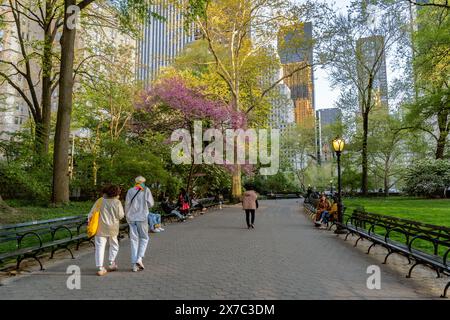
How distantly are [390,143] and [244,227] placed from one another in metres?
34.8

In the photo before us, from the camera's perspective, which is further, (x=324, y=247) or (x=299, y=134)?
(x=299, y=134)

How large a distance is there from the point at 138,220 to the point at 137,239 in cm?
37

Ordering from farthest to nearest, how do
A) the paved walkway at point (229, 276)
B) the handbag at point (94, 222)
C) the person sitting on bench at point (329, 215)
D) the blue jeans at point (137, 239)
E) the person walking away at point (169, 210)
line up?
the person walking away at point (169, 210) → the person sitting on bench at point (329, 215) → the blue jeans at point (137, 239) → the handbag at point (94, 222) → the paved walkway at point (229, 276)

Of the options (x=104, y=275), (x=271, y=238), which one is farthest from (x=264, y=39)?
(x=104, y=275)

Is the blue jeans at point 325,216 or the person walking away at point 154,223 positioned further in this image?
the blue jeans at point 325,216

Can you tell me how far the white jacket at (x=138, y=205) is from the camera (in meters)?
6.77

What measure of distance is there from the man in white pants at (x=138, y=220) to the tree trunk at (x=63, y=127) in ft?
28.3

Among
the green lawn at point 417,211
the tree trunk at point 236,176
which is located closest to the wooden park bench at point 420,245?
the green lawn at point 417,211

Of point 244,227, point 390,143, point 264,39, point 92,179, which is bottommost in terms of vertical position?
point 244,227

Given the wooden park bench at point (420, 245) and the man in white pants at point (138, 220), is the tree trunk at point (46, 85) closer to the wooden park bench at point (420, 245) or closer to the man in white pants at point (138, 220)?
the man in white pants at point (138, 220)

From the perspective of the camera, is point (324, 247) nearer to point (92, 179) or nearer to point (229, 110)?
point (92, 179)

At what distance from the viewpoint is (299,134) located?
6275 cm

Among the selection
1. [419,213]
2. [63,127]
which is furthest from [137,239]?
[419,213]

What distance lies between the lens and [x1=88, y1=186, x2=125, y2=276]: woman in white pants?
645 cm
